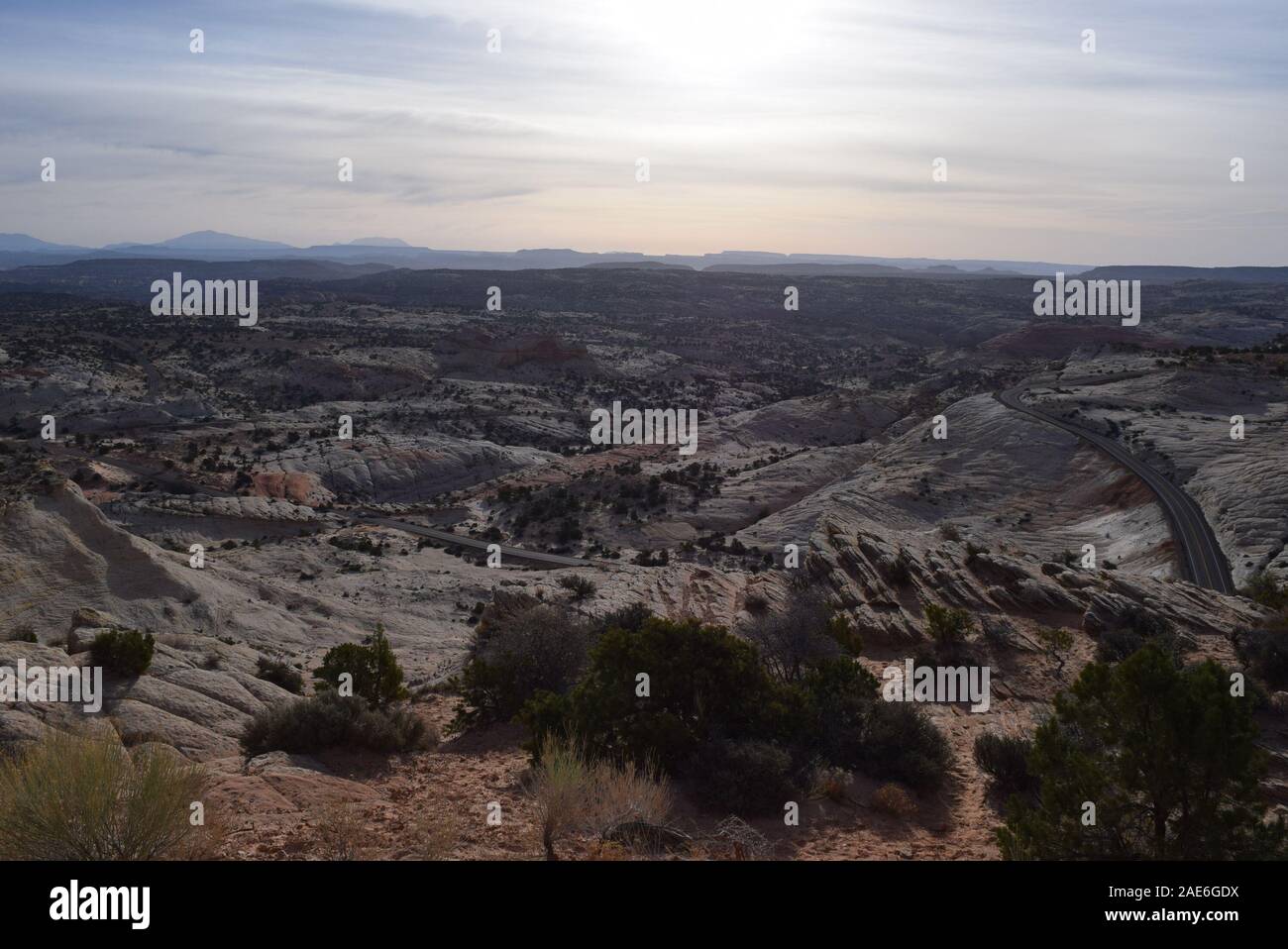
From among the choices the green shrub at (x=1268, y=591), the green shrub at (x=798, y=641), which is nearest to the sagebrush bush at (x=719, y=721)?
the green shrub at (x=798, y=641)

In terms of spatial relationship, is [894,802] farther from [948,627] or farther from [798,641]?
[948,627]

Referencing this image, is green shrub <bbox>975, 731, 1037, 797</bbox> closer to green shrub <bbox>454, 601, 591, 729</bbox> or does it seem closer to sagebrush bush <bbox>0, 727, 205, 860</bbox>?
green shrub <bbox>454, 601, 591, 729</bbox>

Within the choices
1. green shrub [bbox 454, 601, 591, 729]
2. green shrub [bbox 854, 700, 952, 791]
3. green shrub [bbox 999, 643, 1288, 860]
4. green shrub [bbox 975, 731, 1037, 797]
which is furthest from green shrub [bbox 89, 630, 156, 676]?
green shrub [bbox 975, 731, 1037, 797]

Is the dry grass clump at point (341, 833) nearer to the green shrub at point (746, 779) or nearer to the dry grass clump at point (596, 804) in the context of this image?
the dry grass clump at point (596, 804)

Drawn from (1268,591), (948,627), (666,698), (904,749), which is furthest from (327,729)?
(1268,591)
